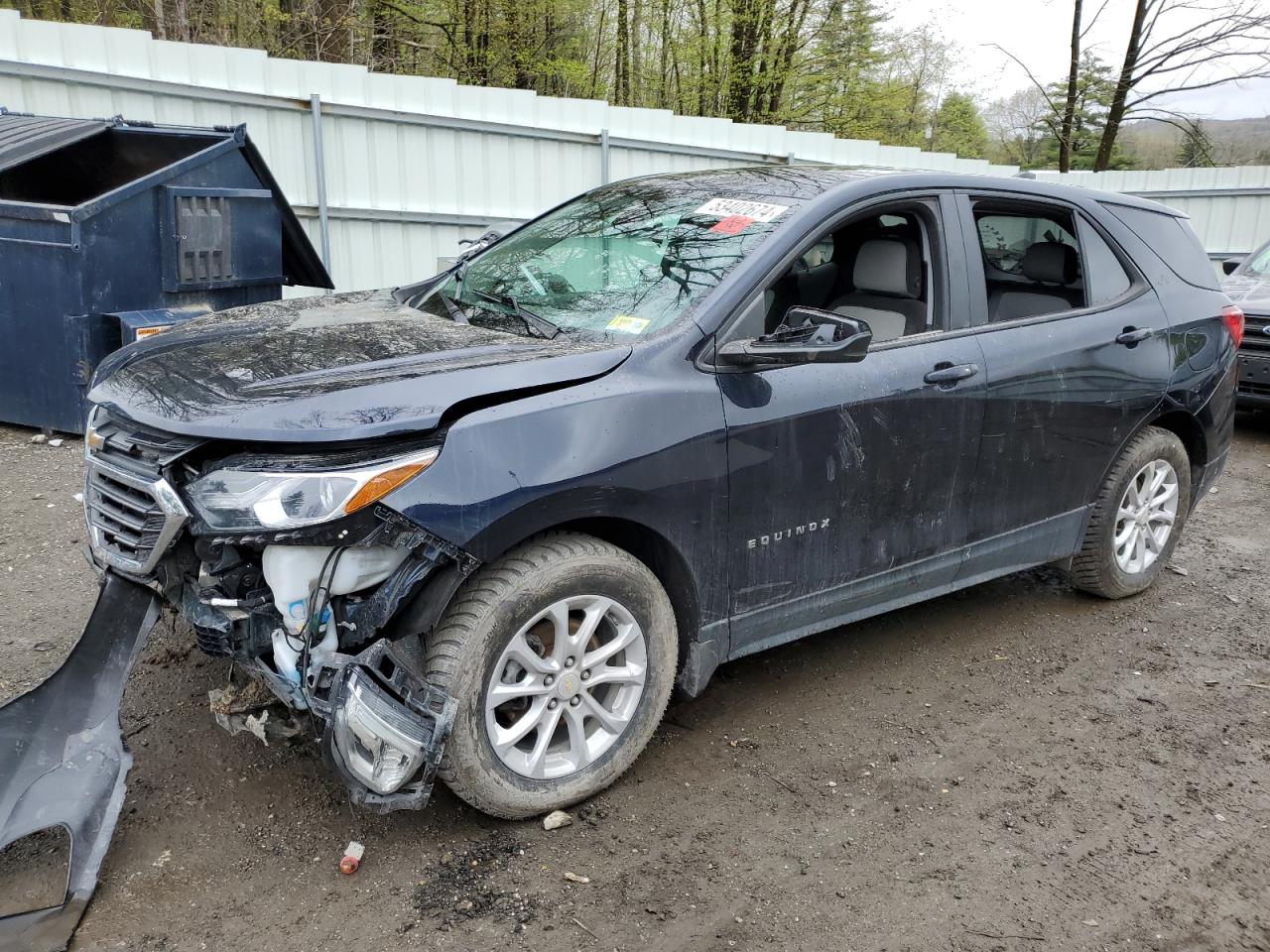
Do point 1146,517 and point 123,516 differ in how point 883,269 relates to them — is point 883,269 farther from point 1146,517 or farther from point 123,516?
point 123,516

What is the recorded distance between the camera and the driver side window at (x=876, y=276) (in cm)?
376

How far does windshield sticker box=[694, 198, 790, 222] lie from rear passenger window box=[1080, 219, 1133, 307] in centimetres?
164

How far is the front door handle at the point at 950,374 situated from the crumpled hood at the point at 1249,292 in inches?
215

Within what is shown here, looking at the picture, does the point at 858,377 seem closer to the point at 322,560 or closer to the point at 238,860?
the point at 322,560

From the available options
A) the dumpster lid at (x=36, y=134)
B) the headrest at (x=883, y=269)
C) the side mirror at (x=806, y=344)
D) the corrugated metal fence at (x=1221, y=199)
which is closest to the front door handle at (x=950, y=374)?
the headrest at (x=883, y=269)

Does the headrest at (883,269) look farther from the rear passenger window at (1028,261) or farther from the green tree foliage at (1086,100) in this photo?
the green tree foliage at (1086,100)

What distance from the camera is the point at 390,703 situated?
253 cm

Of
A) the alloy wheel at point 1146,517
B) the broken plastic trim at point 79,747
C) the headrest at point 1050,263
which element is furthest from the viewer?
the alloy wheel at point 1146,517

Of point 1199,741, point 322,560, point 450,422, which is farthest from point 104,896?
point 1199,741

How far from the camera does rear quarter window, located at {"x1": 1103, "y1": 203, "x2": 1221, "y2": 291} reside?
181 inches

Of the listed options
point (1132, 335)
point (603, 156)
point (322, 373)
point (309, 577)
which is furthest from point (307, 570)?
point (603, 156)

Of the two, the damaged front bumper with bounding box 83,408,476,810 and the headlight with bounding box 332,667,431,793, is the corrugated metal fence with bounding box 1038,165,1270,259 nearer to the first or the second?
the damaged front bumper with bounding box 83,408,476,810

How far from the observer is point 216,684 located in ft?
11.9

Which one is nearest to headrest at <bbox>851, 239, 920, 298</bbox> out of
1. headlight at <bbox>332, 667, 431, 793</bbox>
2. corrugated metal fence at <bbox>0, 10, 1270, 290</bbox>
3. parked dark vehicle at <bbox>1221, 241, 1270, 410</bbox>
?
headlight at <bbox>332, 667, 431, 793</bbox>
